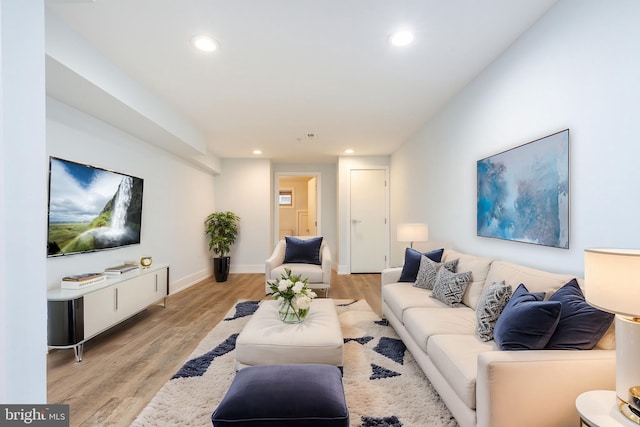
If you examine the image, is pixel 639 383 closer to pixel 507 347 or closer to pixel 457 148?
pixel 507 347

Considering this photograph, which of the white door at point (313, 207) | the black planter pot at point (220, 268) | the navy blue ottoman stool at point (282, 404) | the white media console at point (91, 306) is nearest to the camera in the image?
the navy blue ottoman stool at point (282, 404)

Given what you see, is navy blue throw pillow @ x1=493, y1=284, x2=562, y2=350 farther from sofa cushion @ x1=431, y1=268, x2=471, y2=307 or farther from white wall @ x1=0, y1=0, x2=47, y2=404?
white wall @ x1=0, y1=0, x2=47, y2=404

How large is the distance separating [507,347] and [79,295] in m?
2.89

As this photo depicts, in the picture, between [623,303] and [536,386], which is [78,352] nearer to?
[536,386]

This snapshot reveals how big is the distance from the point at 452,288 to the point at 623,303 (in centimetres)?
143

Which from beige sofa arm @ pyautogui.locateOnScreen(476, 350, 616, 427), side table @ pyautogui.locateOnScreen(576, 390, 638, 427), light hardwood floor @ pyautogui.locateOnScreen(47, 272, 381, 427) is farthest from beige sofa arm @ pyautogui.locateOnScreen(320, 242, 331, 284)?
side table @ pyautogui.locateOnScreen(576, 390, 638, 427)

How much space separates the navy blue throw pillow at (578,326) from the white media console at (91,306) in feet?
10.1

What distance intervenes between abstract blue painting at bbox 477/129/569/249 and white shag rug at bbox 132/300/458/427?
1265 mm

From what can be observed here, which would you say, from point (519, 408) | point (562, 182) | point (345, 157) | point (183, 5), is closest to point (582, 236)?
point (562, 182)

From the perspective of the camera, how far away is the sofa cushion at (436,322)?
1.90 metres

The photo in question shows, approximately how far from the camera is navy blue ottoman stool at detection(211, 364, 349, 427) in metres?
1.23

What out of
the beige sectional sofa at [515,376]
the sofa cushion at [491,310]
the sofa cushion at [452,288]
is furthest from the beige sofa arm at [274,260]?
the sofa cushion at [491,310]

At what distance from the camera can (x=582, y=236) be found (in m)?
1.68

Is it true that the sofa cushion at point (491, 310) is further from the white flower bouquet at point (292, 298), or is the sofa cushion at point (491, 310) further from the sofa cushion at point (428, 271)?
the white flower bouquet at point (292, 298)
